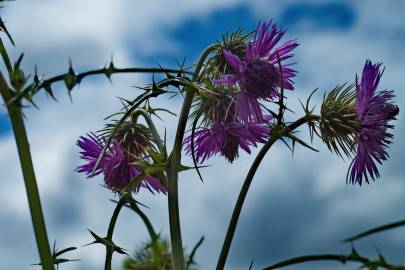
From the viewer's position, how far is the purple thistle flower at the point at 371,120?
9.91 feet

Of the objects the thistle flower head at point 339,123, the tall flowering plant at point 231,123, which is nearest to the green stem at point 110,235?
the tall flowering plant at point 231,123

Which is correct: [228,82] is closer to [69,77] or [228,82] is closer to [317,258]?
[69,77]

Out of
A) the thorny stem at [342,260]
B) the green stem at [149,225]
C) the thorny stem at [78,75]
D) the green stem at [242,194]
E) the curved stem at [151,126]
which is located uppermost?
the curved stem at [151,126]

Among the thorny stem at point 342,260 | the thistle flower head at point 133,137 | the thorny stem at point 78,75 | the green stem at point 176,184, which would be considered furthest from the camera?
the thistle flower head at point 133,137

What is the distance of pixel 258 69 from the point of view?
2.80m

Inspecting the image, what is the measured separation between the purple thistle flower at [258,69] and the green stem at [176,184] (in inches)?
5.5

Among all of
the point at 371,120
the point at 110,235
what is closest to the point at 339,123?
the point at 371,120

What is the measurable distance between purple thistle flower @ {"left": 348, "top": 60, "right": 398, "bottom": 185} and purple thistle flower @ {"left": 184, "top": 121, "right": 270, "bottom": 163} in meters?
0.41

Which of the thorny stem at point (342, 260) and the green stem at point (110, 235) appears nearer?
the thorny stem at point (342, 260)

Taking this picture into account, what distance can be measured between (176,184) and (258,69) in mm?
555

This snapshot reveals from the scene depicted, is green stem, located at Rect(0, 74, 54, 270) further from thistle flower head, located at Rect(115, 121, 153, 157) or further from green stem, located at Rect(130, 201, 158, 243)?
thistle flower head, located at Rect(115, 121, 153, 157)

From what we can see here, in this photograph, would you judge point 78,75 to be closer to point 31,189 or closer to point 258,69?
point 31,189

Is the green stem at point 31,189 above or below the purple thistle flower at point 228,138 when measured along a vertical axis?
below

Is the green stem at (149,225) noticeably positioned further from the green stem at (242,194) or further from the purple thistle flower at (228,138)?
the purple thistle flower at (228,138)
